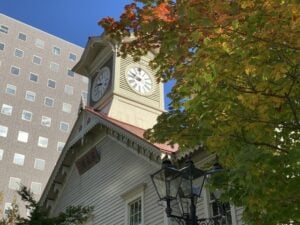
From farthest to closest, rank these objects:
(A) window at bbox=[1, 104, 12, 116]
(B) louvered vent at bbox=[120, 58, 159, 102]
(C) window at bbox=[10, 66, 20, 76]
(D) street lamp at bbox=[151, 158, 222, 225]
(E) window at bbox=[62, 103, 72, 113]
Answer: (E) window at bbox=[62, 103, 72, 113]
(C) window at bbox=[10, 66, 20, 76]
(A) window at bbox=[1, 104, 12, 116]
(B) louvered vent at bbox=[120, 58, 159, 102]
(D) street lamp at bbox=[151, 158, 222, 225]

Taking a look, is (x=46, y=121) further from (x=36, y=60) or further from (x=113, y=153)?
(x=113, y=153)

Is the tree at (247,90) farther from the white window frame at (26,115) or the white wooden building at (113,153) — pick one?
the white window frame at (26,115)

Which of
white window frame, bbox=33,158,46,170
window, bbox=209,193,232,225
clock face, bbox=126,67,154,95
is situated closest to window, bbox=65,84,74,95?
white window frame, bbox=33,158,46,170

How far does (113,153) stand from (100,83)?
25.2 ft

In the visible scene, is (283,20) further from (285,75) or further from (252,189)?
(252,189)

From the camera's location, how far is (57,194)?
2383 cm

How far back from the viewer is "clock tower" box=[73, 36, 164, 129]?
24.3 m

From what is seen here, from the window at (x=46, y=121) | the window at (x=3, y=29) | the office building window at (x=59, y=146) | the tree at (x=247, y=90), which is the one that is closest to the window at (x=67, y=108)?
the window at (x=46, y=121)

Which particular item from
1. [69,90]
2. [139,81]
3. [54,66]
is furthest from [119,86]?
[54,66]

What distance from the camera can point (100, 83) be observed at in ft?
88.0

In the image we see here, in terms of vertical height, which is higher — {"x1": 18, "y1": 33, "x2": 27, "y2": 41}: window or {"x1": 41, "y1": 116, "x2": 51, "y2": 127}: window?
{"x1": 18, "y1": 33, "x2": 27, "y2": 41}: window

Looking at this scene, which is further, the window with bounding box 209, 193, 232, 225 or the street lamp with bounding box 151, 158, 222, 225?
the window with bounding box 209, 193, 232, 225

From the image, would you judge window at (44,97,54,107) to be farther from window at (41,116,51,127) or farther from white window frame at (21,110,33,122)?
white window frame at (21,110,33,122)

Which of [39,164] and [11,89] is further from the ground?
[11,89]
